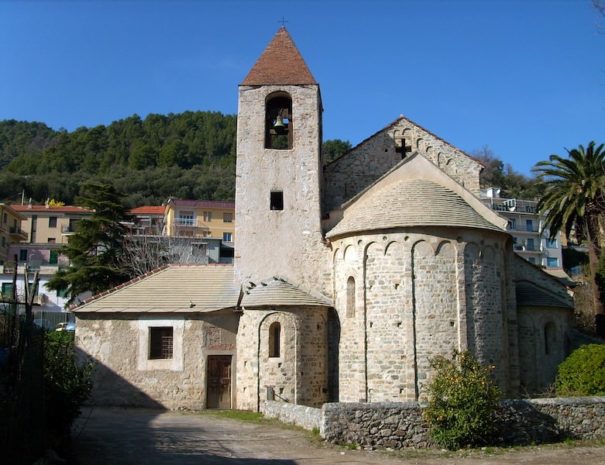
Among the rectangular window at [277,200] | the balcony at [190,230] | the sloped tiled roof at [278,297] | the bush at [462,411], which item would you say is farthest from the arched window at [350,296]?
the balcony at [190,230]

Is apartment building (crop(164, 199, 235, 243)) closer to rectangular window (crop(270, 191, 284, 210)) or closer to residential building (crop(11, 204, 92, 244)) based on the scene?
residential building (crop(11, 204, 92, 244))

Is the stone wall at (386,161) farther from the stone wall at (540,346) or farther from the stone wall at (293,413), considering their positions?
the stone wall at (293,413)

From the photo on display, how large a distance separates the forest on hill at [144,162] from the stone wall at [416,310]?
2657 inches

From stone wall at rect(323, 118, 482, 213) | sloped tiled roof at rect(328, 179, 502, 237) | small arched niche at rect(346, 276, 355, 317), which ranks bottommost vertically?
small arched niche at rect(346, 276, 355, 317)

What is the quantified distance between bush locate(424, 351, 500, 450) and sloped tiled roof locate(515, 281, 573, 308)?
28.2ft

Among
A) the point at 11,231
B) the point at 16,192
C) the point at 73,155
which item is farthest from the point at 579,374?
the point at 73,155

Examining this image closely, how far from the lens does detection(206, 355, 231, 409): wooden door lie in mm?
23644

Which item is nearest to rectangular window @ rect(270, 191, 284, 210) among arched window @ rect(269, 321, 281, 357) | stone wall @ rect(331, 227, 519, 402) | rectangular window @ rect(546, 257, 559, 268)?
stone wall @ rect(331, 227, 519, 402)

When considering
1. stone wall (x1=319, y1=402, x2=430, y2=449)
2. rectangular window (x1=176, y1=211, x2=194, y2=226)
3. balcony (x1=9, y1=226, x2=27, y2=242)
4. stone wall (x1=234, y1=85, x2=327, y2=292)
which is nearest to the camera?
stone wall (x1=319, y1=402, x2=430, y2=449)

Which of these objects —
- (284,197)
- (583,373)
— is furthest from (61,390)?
(583,373)

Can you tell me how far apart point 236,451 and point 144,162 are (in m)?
95.2

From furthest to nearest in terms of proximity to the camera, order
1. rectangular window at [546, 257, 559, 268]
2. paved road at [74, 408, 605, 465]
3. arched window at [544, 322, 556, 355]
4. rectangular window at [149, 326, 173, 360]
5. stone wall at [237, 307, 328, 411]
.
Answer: rectangular window at [546, 257, 559, 268] < rectangular window at [149, 326, 173, 360] < arched window at [544, 322, 556, 355] < stone wall at [237, 307, 328, 411] < paved road at [74, 408, 605, 465]

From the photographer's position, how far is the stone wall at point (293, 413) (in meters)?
16.6

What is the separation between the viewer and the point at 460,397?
15023mm
